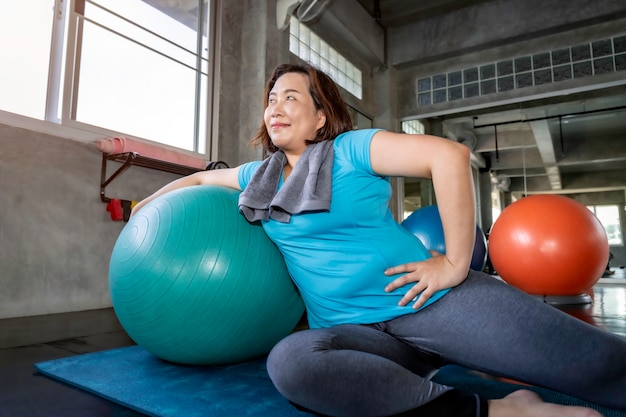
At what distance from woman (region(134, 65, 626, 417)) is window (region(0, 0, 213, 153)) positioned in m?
2.25

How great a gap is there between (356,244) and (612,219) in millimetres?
7647

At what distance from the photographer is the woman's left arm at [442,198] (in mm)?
928

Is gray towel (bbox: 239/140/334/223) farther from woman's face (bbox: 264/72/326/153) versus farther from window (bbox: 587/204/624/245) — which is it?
window (bbox: 587/204/624/245)

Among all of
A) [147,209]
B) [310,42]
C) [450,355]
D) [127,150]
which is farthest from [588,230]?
[310,42]

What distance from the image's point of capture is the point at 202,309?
3.88 feet

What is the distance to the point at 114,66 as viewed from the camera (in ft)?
10.1

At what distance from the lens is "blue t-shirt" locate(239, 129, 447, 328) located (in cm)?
98

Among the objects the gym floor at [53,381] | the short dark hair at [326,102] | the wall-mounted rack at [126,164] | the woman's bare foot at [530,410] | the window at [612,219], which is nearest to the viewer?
the woman's bare foot at [530,410]

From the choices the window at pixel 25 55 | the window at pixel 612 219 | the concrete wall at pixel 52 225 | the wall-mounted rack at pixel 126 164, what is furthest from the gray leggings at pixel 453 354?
the window at pixel 612 219

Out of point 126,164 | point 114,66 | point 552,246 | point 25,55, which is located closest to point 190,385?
point 126,164

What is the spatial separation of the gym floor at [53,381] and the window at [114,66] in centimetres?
138

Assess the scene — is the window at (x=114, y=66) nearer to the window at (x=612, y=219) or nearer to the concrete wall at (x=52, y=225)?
the concrete wall at (x=52, y=225)

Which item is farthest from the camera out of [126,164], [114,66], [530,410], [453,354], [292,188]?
[114,66]

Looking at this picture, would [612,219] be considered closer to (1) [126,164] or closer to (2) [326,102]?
(1) [126,164]
